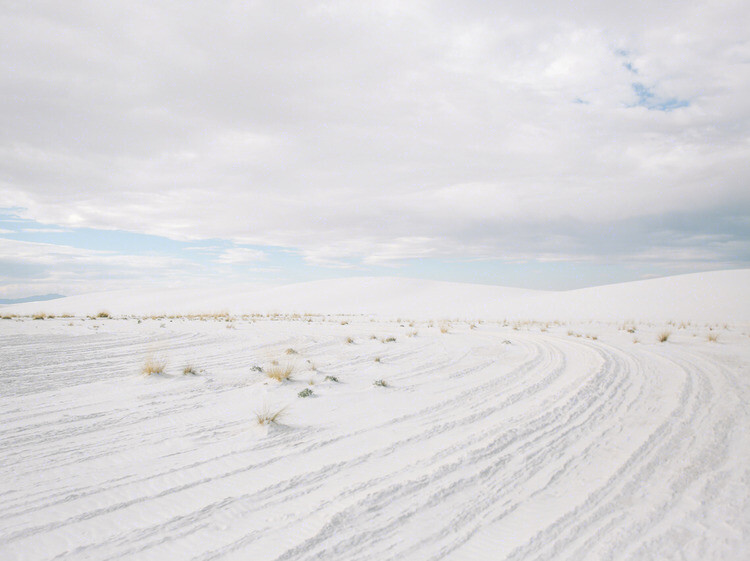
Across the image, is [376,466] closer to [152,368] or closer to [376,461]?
[376,461]

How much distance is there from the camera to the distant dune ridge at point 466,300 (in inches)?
1166

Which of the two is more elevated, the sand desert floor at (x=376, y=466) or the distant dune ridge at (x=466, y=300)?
the distant dune ridge at (x=466, y=300)

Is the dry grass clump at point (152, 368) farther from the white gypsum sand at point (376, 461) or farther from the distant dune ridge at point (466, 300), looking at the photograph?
the distant dune ridge at point (466, 300)

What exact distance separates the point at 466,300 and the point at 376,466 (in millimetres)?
43087

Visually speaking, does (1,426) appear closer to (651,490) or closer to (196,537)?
(196,537)

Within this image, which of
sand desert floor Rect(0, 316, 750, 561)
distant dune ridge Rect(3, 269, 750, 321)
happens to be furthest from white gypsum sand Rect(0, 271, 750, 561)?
distant dune ridge Rect(3, 269, 750, 321)

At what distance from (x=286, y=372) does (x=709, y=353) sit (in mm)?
9347

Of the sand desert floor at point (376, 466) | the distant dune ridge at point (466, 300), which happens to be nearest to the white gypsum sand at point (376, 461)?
the sand desert floor at point (376, 466)

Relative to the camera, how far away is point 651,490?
2.85 meters

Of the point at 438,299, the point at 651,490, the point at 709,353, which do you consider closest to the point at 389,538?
the point at 651,490

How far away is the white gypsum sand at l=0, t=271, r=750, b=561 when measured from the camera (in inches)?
91.7

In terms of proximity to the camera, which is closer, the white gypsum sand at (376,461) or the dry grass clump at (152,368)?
the white gypsum sand at (376,461)

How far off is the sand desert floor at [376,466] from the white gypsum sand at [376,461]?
17 mm

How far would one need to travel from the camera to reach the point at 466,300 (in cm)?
Answer: 4506
